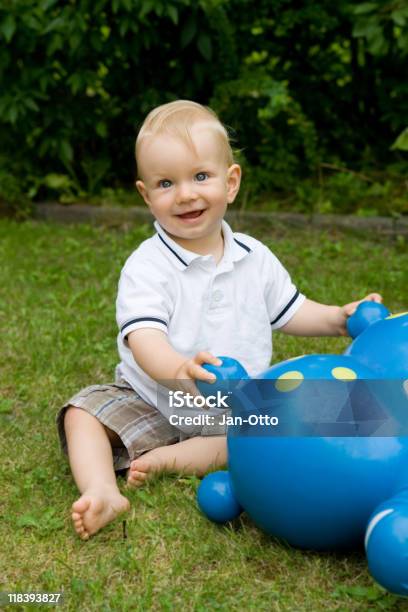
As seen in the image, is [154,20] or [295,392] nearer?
[295,392]

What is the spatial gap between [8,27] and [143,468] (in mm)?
3301

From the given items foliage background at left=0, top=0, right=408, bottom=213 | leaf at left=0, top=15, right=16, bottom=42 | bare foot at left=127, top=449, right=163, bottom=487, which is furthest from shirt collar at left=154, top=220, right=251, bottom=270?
leaf at left=0, top=15, right=16, bottom=42

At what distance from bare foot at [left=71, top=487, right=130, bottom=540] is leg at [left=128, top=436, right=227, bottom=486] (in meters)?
0.17

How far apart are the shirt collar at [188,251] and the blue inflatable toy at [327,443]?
57 cm

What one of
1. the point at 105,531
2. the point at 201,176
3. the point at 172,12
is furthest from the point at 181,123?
the point at 172,12

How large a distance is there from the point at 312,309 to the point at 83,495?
0.88 m

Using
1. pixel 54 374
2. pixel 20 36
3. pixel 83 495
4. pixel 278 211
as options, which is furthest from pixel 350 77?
pixel 83 495

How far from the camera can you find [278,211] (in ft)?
17.8

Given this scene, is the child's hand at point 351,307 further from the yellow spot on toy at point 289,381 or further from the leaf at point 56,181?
the leaf at point 56,181

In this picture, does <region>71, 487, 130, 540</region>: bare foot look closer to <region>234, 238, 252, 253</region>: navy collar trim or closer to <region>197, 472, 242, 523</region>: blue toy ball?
<region>197, 472, 242, 523</region>: blue toy ball

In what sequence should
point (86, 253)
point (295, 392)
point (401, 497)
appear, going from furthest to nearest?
point (86, 253) → point (295, 392) → point (401, 497)

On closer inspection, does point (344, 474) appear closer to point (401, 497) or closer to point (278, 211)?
point (401, 497)

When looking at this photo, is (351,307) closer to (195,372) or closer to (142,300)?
(142,300)

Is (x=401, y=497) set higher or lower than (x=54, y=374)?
higher
